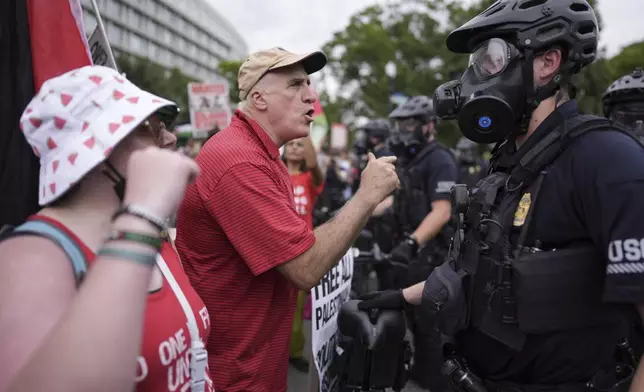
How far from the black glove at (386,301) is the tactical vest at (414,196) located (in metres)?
2.79

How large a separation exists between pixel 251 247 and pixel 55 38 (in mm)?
1113

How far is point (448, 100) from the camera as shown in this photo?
2193mm

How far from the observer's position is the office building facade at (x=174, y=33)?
66750 mm

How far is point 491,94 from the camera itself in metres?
2.02

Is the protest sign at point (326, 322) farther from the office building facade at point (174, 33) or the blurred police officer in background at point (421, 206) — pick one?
the office building facade at point (174, 33)

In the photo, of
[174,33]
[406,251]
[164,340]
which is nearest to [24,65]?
[164,340]

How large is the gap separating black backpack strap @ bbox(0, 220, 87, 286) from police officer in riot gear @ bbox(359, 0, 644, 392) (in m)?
1.28

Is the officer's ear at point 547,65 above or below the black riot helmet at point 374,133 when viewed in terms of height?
above

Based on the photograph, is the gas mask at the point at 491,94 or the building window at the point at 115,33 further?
the building window at the point at 115,33

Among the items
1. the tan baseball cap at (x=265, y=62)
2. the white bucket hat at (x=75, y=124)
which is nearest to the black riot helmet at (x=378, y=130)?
the tan baseball cap at (x=265, y=62)

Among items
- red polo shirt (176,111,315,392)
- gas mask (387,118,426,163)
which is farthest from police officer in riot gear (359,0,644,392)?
gas mask (387,118,426,163)

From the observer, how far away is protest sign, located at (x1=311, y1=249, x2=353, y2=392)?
8.37ft

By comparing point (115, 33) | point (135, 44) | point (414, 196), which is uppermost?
point (115, 33)

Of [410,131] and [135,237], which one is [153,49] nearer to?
[410,131]
